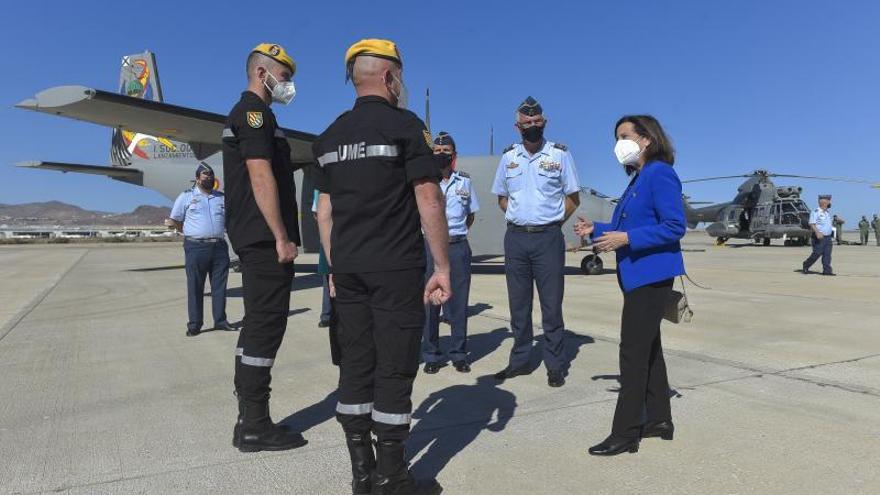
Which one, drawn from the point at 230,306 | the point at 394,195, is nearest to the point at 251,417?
the point at 394,195

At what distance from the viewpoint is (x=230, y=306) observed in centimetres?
870

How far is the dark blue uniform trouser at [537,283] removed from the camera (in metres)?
4.18

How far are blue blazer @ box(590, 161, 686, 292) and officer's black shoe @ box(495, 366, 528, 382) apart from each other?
1568 mm

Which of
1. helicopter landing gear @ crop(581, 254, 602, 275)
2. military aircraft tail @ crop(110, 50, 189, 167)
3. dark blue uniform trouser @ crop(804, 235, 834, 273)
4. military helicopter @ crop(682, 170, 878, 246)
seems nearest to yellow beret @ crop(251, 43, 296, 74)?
helicopter landing gear @ crop(581, 254, 602, 275)

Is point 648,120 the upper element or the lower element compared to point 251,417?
upper

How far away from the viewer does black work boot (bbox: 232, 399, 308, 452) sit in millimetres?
2945

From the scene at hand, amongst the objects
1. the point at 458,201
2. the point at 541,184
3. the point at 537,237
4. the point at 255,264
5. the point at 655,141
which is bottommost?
the point at 255,264

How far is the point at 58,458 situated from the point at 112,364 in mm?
2220

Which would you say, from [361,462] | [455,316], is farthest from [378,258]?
[455,316]

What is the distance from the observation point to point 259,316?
3039 millimetres

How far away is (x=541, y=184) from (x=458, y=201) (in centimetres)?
93

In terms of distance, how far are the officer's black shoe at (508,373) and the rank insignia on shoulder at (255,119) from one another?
2467mm

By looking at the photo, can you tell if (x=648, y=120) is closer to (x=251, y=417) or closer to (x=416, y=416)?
(x=416, y=416)

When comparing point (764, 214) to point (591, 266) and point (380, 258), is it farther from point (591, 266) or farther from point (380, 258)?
point (380, 258)
